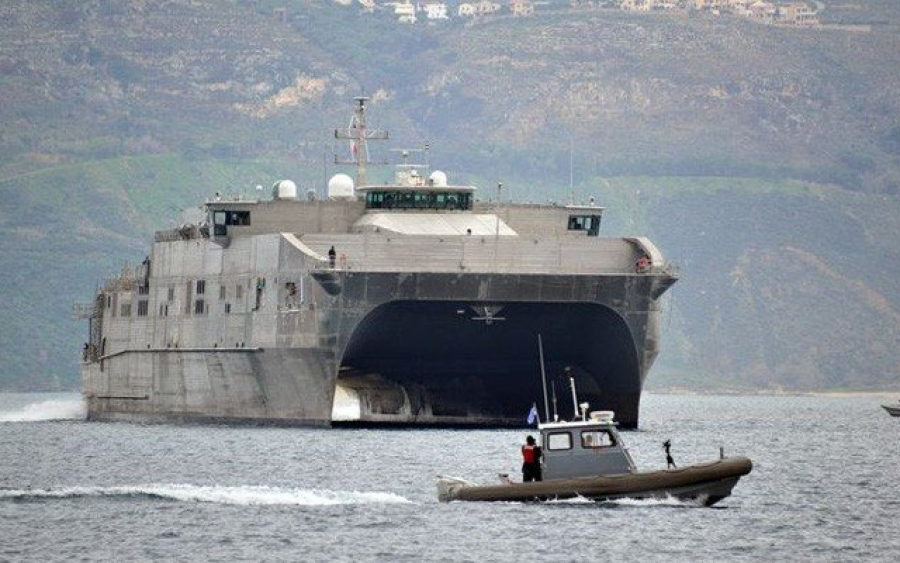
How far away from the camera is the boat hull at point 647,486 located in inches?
2785

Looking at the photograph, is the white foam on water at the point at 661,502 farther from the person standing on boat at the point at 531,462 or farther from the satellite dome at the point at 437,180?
the satellite dome at the point at 437,180

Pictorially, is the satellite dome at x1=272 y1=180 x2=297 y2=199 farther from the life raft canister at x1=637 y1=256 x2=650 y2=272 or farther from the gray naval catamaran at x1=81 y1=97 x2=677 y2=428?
the life raft canister at x1=637 y1=256 x2=650 y2=272

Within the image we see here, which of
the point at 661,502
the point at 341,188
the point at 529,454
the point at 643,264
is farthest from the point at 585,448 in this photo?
the point at 341,188

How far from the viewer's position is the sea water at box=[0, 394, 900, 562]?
214ft

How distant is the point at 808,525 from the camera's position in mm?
71062

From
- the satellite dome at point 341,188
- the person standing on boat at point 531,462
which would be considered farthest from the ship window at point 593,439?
the satellite dome at point 341,188

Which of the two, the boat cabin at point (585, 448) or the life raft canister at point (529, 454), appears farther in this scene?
the life raft canister at point (529, 454)

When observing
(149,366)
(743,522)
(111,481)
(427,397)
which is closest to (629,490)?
(743,522)

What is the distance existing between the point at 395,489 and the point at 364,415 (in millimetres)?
29433

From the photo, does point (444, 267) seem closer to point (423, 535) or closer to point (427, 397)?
point (427, 397)

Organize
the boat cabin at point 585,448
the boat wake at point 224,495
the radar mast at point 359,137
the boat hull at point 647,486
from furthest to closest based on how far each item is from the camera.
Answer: the radar mast at point 359,137 → the boat wake at point 224,495 → the boat cabin at point 585,448 → the boat hull at point 647,486

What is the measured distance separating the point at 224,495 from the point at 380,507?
465 cm

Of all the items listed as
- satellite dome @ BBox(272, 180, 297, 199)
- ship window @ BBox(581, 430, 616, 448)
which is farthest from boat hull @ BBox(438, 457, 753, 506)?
satellite dome @ BBox(272, 180, 297, 199)

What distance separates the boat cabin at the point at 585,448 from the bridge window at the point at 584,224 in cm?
3965
